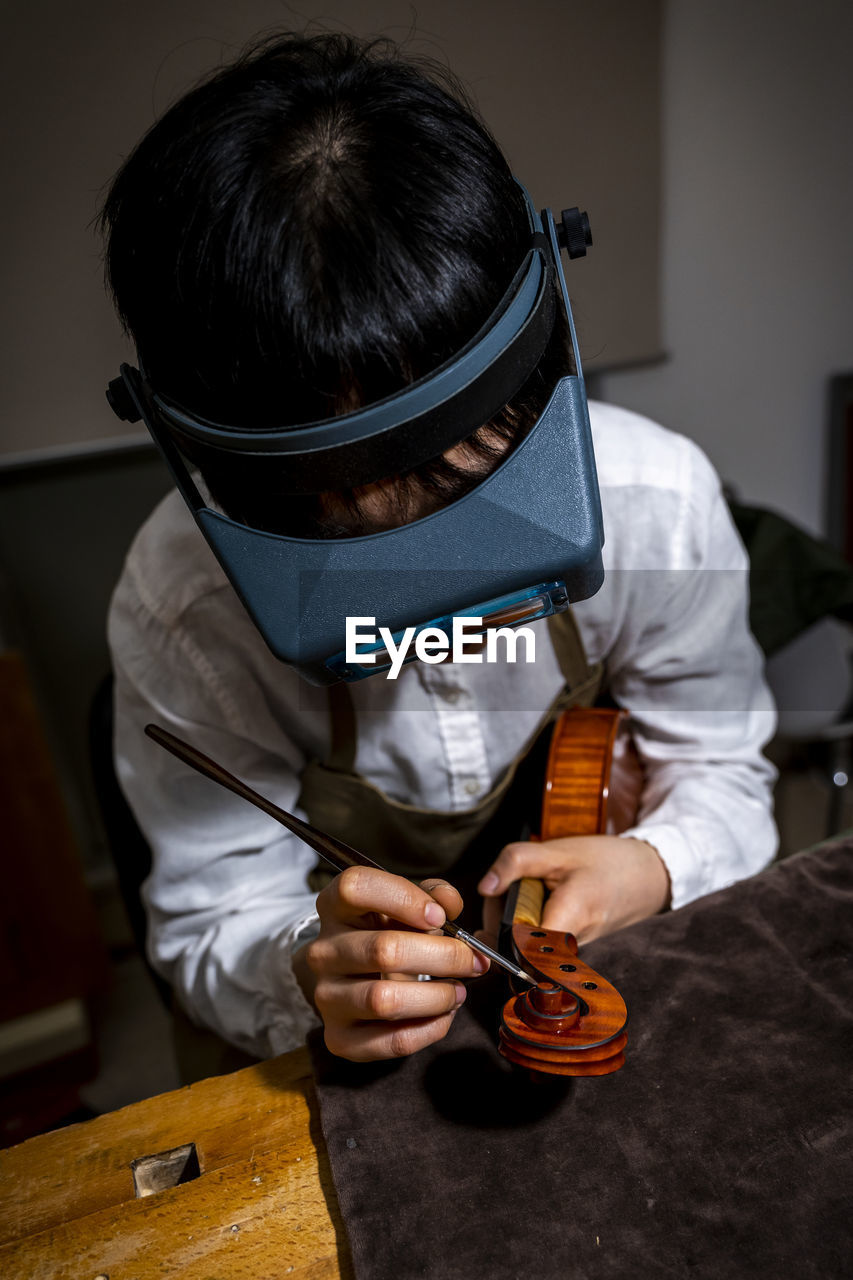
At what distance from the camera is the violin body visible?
514mm

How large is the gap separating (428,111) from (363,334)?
17 centimetres

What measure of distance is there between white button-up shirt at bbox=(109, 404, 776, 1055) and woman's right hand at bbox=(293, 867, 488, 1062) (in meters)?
0.20

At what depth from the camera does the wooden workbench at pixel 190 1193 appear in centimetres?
50

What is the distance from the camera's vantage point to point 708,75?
1.82 meters

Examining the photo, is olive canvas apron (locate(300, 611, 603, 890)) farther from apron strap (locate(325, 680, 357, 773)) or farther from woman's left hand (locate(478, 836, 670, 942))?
woman's left hand (locate(478, 836, 670, 942))

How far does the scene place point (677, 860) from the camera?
2.83 ft

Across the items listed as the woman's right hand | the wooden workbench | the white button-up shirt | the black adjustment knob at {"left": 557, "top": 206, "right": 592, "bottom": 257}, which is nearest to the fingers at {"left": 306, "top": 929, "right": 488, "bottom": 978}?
the woman's right hand

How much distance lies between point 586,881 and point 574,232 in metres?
0.52

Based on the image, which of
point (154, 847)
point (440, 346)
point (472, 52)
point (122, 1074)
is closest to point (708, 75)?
point (472, 52)

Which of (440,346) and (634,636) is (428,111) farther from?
(634,636)

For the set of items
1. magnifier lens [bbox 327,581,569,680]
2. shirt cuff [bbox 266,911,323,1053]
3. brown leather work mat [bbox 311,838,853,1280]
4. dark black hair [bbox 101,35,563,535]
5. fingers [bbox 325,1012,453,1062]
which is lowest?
shirt cuff [bbox 266,911,323,1053]

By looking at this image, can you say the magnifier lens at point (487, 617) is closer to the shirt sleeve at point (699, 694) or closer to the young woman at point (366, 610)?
the young woman at point (366, 610)

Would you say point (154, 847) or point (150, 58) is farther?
point (150, 58)

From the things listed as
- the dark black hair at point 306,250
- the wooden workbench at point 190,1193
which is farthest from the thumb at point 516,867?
the dark black hair at point 306,250
